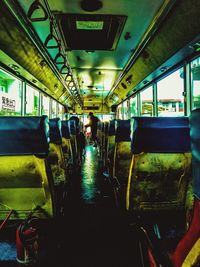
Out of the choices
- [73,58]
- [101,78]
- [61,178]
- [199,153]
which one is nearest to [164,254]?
[199,153]

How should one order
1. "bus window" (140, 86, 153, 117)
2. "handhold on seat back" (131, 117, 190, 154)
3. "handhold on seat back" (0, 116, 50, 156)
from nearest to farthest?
"handhold on seat back" (0, 116, 50, 156) → "handhold on seat back" (131, 117, 190, 154) → "bus window" (140, 86, 153, 117)

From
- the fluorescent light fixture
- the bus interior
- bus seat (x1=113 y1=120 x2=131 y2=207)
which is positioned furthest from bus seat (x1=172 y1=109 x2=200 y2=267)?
the fluorescent light fixture

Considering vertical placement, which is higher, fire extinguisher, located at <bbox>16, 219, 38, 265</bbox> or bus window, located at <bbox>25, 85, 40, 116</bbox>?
bus window, located at <bbox>25, 85, 40, 116</bbox>

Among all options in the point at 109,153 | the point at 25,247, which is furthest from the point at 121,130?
the point at 25,247

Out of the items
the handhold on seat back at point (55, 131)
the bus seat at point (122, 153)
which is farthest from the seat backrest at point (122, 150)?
the handhold on seat back at point (55, 131)

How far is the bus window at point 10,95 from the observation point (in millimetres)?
4301

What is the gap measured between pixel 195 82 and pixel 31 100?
409 centimetres

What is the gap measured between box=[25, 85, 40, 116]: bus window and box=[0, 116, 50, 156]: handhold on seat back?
4.07 metres

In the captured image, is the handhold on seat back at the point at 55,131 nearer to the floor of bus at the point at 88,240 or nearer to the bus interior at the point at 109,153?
the bus interior at the point at 109,153

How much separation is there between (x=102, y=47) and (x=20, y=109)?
2459 millimetres

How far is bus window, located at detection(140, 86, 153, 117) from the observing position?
6451 mm

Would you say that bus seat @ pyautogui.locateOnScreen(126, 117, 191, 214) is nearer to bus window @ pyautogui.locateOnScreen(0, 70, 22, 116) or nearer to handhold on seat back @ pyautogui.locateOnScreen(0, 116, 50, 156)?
handhold on seat back @ pyautogui.locateOnScreen(0, 116, 50, 156)

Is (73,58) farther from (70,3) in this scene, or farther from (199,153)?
(199,153)

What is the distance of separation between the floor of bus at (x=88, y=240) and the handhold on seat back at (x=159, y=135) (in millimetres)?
1069
